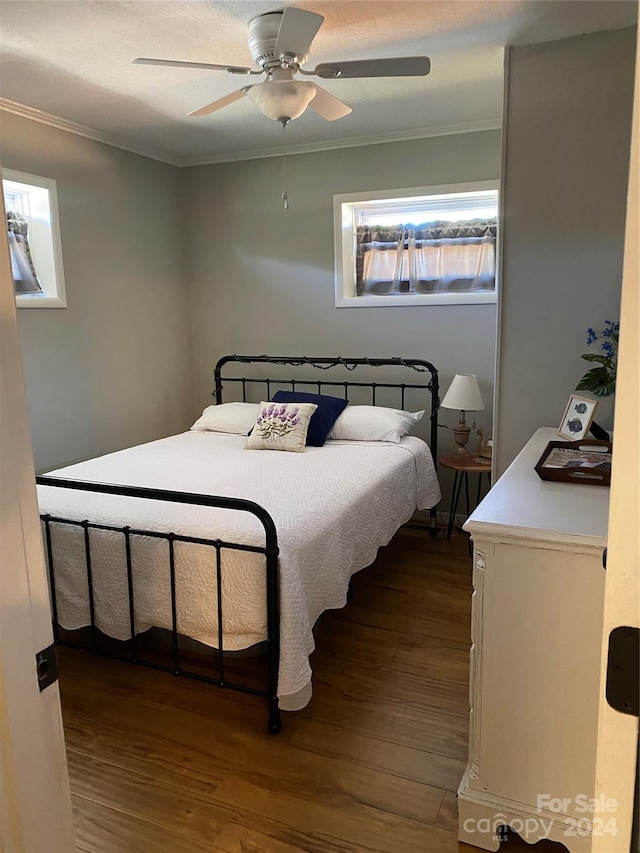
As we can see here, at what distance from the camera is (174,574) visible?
2291 millimetres

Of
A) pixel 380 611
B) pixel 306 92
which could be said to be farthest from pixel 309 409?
pixel 306 92

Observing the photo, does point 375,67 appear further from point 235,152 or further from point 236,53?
point 235,152

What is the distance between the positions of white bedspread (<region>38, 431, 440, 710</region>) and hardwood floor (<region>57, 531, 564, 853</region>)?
22cm

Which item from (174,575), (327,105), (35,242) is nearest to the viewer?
(174,575)

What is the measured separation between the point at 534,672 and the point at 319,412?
7.98 feet

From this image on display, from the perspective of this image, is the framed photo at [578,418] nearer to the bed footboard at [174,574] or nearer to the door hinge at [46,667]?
the bed footboard at [174,574]

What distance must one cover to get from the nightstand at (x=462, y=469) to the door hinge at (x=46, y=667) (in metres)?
2.97

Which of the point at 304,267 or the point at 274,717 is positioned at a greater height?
the point at 304,267

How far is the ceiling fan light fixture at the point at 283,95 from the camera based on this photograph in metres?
2.27

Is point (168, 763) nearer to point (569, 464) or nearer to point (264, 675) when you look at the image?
point (264, 675)

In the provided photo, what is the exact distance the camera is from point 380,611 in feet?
10.0

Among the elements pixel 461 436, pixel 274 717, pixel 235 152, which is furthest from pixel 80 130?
pixel 274 717

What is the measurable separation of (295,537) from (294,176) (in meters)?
2.92

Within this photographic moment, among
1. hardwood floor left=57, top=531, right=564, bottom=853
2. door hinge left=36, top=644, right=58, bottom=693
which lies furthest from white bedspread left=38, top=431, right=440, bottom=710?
door hinge left=36, top=644, right=58, bottom=693
